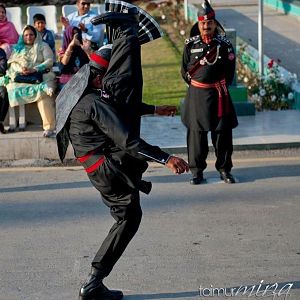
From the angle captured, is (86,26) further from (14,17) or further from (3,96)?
(14,17)

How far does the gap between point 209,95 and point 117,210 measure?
3472 mm

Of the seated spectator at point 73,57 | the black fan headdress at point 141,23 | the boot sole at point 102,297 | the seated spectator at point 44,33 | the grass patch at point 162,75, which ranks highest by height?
the black fan headdress at point 141,23

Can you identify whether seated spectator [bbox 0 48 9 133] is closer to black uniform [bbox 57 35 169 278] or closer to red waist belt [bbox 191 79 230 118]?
red waist belt [bbox 191 79 230 118]

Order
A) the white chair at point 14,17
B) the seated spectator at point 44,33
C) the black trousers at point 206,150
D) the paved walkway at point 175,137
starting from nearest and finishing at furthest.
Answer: the black trousers at point 206,150 → the paved walkway at point 175,137 → the seated spectator at point 44,33 → the white chair at point 14,17

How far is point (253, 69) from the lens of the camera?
14.5m

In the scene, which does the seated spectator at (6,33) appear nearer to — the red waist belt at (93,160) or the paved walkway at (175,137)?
the paved walkway at (175,137)

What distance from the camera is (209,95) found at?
919 centimetres

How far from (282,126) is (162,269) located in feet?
16.5

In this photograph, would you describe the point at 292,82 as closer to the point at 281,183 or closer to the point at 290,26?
the point at 281,183

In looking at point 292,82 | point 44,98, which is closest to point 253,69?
point 292,82

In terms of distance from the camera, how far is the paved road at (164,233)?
6488mm

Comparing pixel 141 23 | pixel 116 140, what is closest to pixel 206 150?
pixel 141 23

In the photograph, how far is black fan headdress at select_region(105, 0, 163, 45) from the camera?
5.87 meters

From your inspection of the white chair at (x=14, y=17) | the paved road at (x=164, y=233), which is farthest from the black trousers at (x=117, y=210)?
the white chair at (x=14, y=17)
